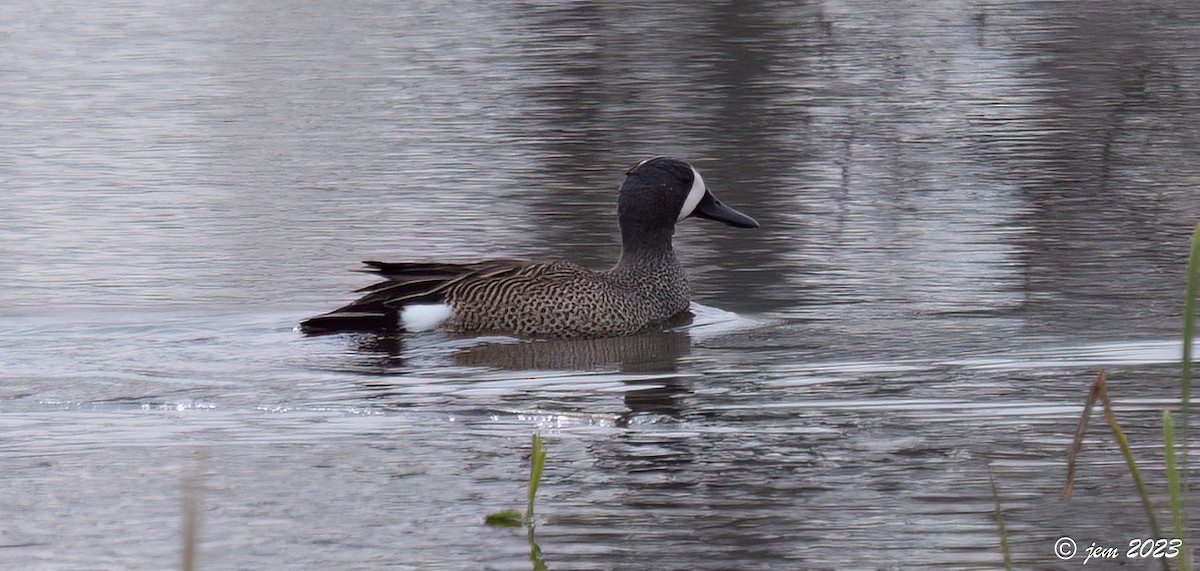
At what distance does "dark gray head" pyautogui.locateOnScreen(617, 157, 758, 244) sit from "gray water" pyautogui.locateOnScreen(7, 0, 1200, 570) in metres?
0.44

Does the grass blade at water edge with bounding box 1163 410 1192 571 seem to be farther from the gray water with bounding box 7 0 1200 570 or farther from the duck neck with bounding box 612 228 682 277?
the duck neck with bounding box 612 228 682 277

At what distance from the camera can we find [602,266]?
36.9 feet

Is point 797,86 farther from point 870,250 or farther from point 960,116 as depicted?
point 870,250

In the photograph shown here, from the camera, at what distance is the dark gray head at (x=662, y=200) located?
33.6 ft

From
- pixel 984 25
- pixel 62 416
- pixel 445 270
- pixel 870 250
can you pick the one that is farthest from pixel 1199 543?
pixel 984 25

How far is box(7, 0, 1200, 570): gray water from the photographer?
593 centimetres

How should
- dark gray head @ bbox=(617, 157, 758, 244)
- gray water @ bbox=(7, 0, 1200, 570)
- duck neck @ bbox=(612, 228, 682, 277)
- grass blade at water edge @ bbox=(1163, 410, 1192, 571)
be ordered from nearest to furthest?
1. grass blade at water edge @ bbox=(1163, 410, 1192, 571)
2. gray water @ bbox=(7, 0, 1200, 570)
3. duck neck @ bbox=(612, 228, 682, 277)
4. dark gray head @ bbox=(617, 157, 758, 244)

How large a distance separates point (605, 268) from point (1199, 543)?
615cm

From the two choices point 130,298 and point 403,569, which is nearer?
point 403,569

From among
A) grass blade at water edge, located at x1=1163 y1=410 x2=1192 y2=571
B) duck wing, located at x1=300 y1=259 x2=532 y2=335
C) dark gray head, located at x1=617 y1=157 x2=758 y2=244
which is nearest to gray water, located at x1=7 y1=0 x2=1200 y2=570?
duck wing, located at x1=300 y1=259 x2=532 y2=335

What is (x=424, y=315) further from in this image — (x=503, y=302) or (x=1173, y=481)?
(x=1173, y=481)

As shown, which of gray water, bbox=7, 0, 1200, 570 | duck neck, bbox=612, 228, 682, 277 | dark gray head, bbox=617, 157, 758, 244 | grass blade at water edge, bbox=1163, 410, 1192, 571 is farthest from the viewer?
dark gray head, bbox=617, 157, 758, 244

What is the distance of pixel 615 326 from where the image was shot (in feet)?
31.4

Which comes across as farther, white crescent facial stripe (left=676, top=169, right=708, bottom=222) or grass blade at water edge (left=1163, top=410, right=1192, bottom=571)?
white crescent facial stripe (left=676, top=169, right=708, bottom=222)
